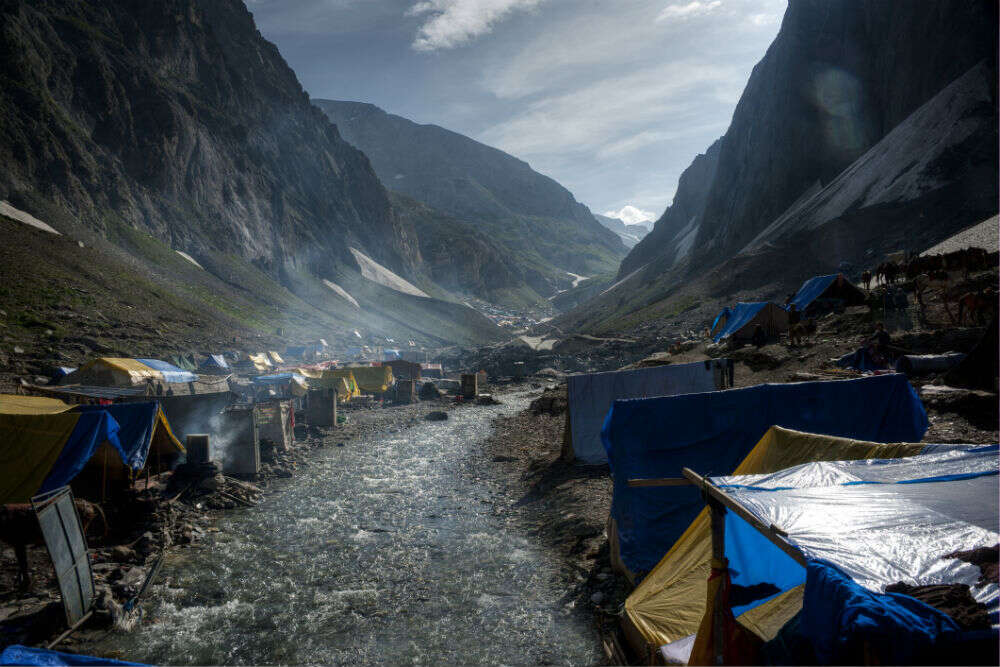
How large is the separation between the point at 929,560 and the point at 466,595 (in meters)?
6.90

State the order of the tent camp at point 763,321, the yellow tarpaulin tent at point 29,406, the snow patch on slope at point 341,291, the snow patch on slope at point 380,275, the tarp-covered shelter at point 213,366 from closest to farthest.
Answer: the yellow tarpaulin tent at point 29,406 → the tent camp at point 763,321 → the tarp-covered shelter at point 213,366 → the snow patch on slope at point 341,291 → the snow patch on slope at point 380,275

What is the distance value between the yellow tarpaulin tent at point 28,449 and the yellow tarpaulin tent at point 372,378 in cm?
2456

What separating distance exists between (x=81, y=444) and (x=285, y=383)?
19352mm

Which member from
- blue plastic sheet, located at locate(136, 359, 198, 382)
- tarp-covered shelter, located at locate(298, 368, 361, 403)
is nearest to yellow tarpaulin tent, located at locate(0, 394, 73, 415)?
blue plastic sheet, located at locate(136, 359, 198, 382)

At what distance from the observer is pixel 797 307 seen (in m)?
25.5

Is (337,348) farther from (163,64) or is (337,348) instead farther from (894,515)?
(894,515)

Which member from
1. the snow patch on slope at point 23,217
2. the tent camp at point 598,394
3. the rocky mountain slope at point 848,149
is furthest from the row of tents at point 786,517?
the snow patch on slope at point 23,217

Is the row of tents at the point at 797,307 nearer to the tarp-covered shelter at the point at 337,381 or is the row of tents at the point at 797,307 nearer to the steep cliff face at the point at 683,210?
the tarp-covered shelter at the point at 337,381

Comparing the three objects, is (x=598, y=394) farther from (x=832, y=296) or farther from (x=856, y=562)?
(x=832, y=296)

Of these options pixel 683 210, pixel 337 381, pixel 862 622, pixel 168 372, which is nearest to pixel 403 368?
pixel 337 381

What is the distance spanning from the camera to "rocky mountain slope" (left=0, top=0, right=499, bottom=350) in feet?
178

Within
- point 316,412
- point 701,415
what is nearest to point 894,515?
point 701,415

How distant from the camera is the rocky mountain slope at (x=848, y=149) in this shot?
38531 millimetres

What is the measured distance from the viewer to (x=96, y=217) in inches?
2189
